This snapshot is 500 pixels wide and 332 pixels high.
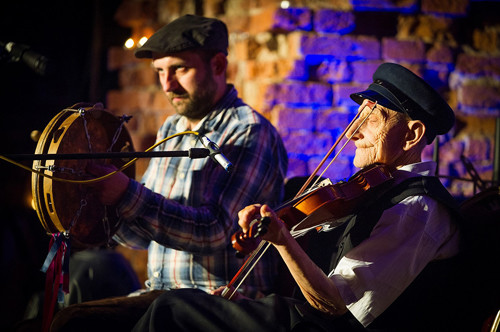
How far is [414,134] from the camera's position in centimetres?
177

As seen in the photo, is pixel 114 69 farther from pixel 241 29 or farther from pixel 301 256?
pixel 301 256

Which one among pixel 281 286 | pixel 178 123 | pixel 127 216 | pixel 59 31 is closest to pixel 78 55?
pixel 59 31

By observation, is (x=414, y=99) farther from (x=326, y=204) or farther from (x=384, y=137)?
(x=326, y=204)

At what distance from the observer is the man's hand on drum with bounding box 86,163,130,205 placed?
1.88 meters

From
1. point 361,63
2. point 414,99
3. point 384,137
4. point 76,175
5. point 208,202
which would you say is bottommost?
point 208,202

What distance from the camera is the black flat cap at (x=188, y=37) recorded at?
231 cm

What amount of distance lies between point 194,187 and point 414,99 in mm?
907

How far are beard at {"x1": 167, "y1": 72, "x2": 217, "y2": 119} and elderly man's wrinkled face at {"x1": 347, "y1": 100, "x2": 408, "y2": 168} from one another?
31.6 inches

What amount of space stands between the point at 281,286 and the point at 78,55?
182cm

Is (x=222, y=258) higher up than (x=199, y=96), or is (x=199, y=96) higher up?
(x=199, y=96)

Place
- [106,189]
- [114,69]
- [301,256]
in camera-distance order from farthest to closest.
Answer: [114,69] < [106,189] < [301,256]

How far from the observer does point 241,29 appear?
2.77m

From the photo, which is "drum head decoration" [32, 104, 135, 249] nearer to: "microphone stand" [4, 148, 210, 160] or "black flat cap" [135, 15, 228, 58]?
"microphone stand" [4, 148, 210, 160]

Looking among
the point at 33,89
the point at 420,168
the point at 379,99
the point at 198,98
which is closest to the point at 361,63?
the point at 198,98
